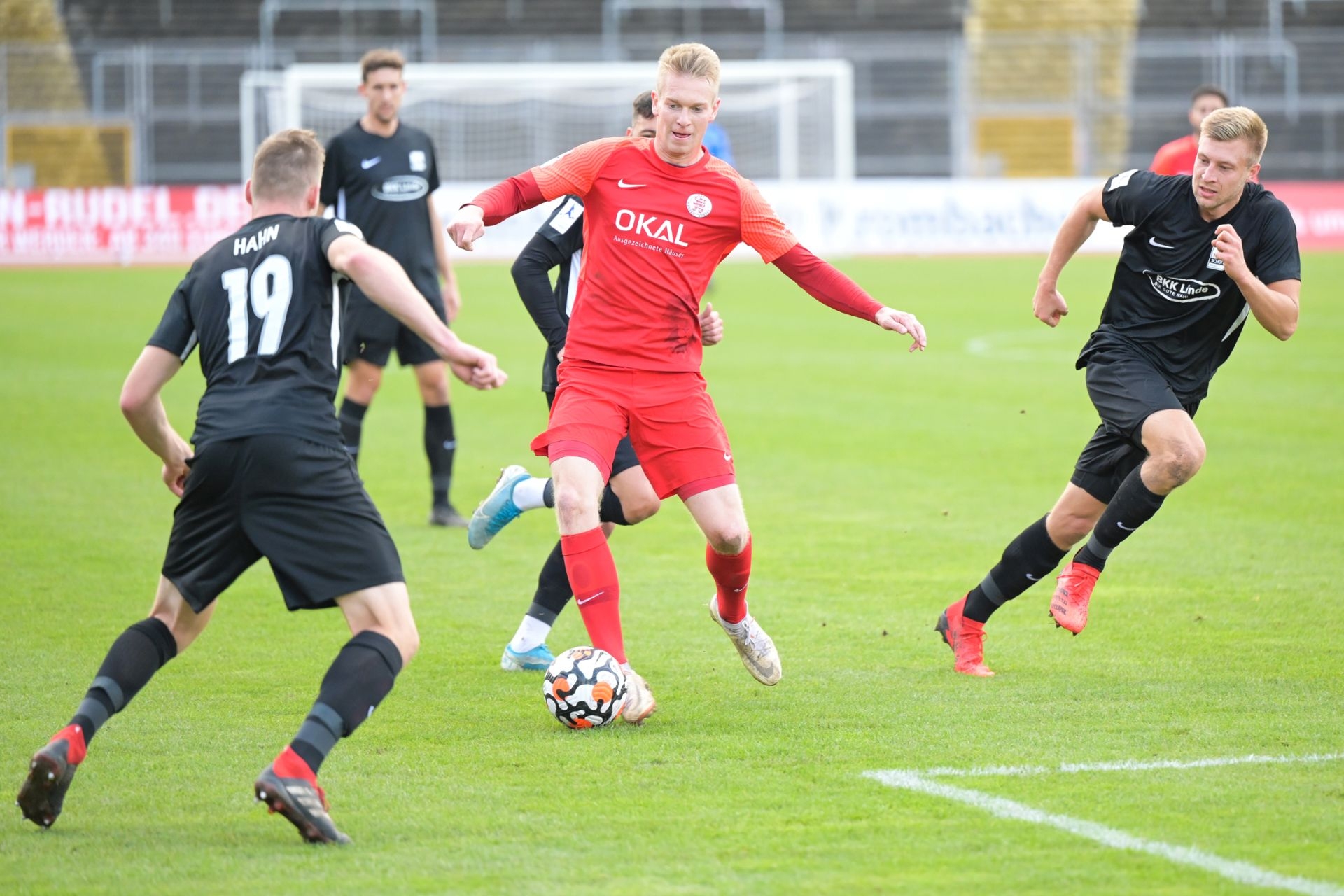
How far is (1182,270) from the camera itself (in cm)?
641

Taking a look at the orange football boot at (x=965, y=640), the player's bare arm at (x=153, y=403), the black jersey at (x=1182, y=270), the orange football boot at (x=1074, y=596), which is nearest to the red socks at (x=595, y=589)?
the player's bare arm at (x=153, y=403)

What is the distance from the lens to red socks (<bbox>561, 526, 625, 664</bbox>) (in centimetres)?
565

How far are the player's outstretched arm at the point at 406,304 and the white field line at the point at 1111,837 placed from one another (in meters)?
1.73

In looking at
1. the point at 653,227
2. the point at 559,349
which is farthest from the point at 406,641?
the point at 559,349

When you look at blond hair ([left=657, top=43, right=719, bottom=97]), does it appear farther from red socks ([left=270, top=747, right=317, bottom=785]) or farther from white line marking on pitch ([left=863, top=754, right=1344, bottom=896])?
red socks ([left=270, top=747, right=317, bottom=785])

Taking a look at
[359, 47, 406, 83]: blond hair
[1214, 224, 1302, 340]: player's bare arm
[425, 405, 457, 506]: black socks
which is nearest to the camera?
[1214, 224, 1302, 340]: player's bare arm

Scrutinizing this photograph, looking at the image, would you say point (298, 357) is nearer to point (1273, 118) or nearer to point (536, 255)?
point (536, 255)

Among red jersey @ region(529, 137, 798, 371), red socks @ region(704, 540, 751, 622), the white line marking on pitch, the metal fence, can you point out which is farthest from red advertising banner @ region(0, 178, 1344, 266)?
the white line marking on pitch

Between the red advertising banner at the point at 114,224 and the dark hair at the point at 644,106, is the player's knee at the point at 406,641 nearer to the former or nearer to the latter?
the dark hair at the point at 644,106

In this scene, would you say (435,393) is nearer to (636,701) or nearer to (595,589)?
(595,589)

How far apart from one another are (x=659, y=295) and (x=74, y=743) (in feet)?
8.17

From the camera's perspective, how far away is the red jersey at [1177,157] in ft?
36.0

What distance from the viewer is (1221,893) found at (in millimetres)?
3977

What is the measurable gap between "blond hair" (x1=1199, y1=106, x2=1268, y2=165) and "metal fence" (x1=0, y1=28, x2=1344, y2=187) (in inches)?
1115
